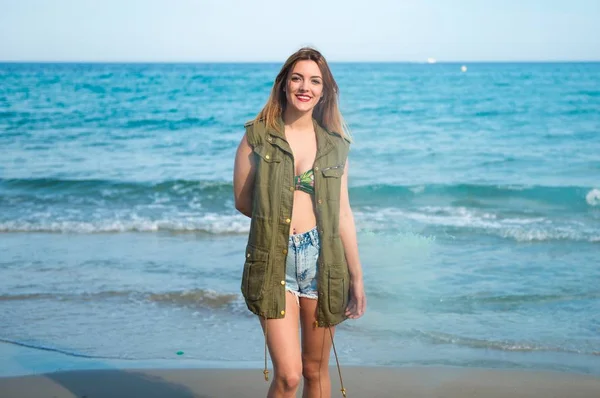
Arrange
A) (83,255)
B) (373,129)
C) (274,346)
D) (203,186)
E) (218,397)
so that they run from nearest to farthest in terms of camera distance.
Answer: (274,346) → (218,397) → (83,255) → (203,186) → (373,129)

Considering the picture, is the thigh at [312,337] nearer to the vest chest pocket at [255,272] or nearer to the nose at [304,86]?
the vest chest pocket at [255,272]

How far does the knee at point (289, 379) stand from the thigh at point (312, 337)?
22cm

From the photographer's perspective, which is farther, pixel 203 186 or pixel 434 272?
pixel 203 186

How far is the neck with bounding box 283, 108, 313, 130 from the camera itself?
351cm

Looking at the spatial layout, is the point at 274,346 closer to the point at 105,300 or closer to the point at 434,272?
the point at 105,300

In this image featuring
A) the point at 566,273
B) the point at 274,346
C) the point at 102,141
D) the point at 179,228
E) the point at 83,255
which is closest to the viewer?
the point at 274,346

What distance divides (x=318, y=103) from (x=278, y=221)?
2.15 feet

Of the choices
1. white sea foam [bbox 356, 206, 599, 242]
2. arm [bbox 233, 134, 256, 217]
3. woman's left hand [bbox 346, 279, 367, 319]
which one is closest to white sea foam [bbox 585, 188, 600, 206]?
white sea foam [bbox 356, 206, 599, 242]

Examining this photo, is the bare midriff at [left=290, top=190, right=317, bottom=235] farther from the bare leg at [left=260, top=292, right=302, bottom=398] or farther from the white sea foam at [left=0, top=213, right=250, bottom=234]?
the white sea foam at [left=0, top=213, right=250, bottom=234]

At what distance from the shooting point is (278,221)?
3.35 metres

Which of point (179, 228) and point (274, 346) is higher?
point (274, 346)

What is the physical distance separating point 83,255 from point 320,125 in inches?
240

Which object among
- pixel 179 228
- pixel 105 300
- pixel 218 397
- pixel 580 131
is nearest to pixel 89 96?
pixel 580 131

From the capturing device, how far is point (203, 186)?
47.4 feet
